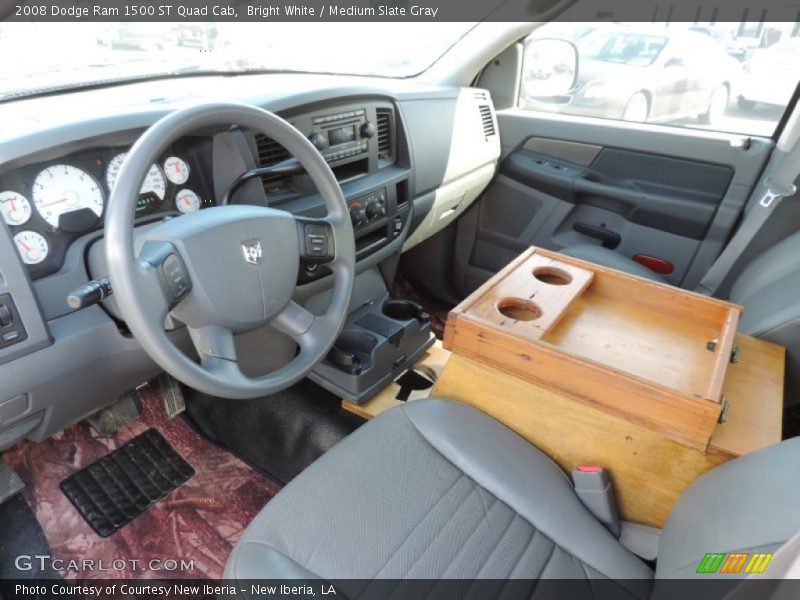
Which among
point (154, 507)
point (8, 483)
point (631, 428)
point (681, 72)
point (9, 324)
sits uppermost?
point (681, 72)

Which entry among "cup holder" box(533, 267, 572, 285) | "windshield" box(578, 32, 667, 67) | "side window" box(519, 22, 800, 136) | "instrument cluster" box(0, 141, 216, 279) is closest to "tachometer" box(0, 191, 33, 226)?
"instrument cluster" box(0, 141, 216, 279)

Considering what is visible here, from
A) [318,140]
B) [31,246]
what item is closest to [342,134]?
[318,140]

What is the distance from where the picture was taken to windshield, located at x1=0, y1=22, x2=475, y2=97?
1320 millimetres

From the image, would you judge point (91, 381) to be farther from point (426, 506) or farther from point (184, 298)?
point (426, 506)

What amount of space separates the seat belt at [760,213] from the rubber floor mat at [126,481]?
171 cm

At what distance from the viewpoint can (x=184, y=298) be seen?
3.25ft

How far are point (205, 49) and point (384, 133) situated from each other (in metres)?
0.59

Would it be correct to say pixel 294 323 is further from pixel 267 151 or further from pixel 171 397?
pixel 171 397

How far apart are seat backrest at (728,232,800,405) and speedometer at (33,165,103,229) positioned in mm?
1473

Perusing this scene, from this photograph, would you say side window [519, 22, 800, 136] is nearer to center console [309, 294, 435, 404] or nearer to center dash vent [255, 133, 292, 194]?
center console [309, 294, 435, 404]

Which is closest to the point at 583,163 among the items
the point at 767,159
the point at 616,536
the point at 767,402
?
the point at 767,159

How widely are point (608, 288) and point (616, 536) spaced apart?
593mm

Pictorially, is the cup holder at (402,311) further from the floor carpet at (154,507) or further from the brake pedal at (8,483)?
the brake pedal at (8,483)

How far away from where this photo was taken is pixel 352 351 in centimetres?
172
